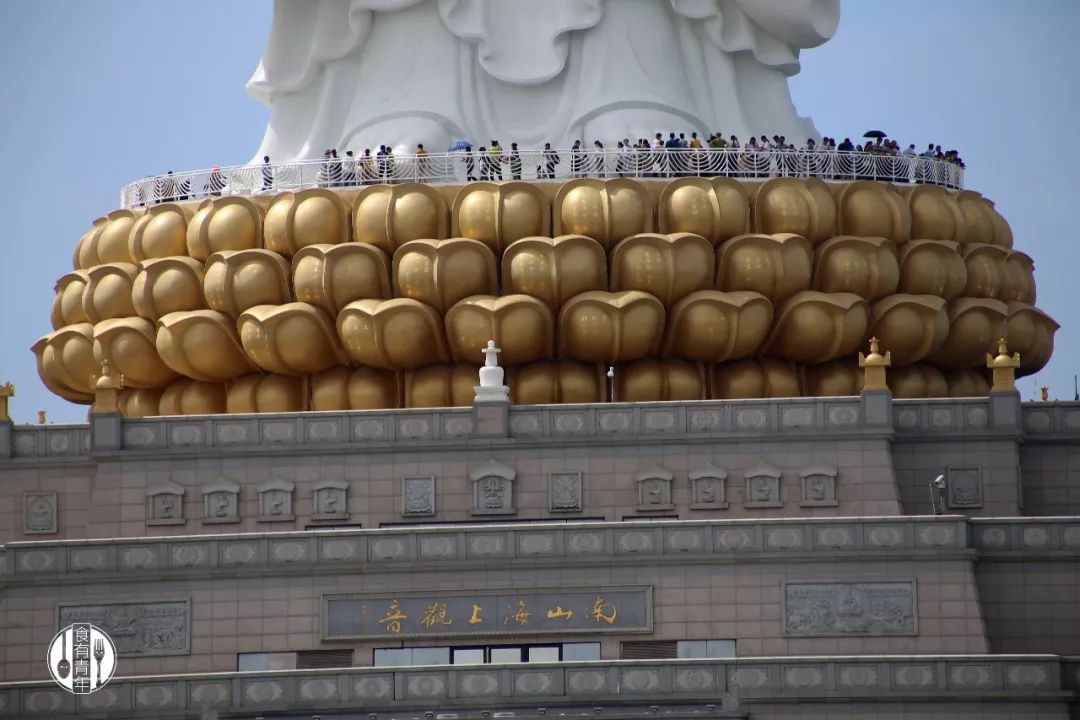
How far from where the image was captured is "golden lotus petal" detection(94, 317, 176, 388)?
4428 centimetres

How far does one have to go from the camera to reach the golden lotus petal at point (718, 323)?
42.5 meters

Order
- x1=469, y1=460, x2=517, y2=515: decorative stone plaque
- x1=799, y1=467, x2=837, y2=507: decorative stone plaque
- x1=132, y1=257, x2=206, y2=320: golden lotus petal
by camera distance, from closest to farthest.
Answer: x1=799, y1=467, x2=837, y2=507: decorative stone plaque < x1=469, y1=460, x2=517, y2=515: decorative stone plaque < x1=132, y1=257, x2=206, y2=320: golden lotus petal

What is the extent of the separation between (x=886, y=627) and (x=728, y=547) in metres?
2.32

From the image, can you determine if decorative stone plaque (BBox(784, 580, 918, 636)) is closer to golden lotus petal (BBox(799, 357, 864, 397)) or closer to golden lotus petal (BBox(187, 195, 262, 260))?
golden lotus petal (BBox(799, 357, 864, 397))

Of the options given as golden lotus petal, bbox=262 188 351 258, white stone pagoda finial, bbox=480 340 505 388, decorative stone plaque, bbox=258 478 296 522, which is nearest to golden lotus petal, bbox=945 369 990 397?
white stone pagoda finial, bbox=480 340 505 388

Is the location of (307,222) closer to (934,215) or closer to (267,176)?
(267,176)

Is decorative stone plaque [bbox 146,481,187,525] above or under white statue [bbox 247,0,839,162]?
under

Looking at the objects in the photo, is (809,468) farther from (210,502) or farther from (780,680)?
(210,502)

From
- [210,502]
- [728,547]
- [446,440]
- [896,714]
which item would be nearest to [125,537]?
[210,502]

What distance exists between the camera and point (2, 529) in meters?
41.1

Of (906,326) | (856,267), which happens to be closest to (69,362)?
(856,267)

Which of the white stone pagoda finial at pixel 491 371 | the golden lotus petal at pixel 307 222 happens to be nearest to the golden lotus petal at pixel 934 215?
the white stone pagoda finial at pixel 491 371

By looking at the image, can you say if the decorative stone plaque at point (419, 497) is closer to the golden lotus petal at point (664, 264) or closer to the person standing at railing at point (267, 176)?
the golden lotus petal at point (664, 264)

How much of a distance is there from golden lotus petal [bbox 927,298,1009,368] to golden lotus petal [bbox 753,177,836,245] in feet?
7.77
